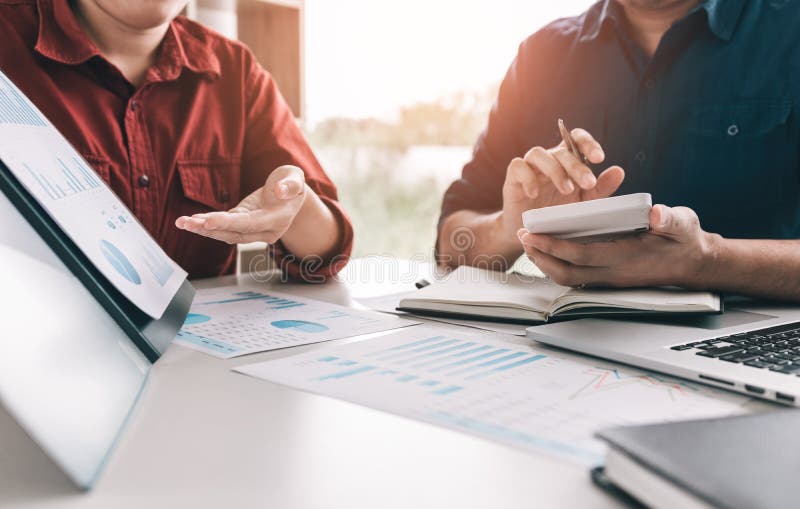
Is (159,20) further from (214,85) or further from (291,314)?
(291,314)

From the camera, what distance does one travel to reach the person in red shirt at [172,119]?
1.00 metres

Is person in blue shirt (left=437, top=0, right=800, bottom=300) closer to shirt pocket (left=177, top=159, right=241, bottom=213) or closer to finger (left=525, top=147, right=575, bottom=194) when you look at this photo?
finger (left=525, top=147, right=575, bottom=194)

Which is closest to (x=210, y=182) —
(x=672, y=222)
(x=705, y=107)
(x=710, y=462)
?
(x=672, y=222)

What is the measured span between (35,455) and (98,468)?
6 cm

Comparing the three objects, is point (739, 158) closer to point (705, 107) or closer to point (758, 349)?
point (705, 107)

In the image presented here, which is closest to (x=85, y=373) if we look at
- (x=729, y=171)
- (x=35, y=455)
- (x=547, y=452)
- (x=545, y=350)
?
(x=35, y=455)

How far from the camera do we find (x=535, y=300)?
29.6 inches

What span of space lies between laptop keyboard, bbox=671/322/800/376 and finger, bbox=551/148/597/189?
0.84 ft

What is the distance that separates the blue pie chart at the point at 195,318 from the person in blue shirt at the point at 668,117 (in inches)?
18.3

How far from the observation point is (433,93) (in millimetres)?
2607

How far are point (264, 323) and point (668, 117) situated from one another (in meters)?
0.86

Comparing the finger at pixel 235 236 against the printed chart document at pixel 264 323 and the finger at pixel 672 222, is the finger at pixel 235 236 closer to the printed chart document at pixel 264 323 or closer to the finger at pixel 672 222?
the printed chart document at pixel 264 323

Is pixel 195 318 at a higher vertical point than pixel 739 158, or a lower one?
lower

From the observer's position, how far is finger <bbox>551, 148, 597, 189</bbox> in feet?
2.50
